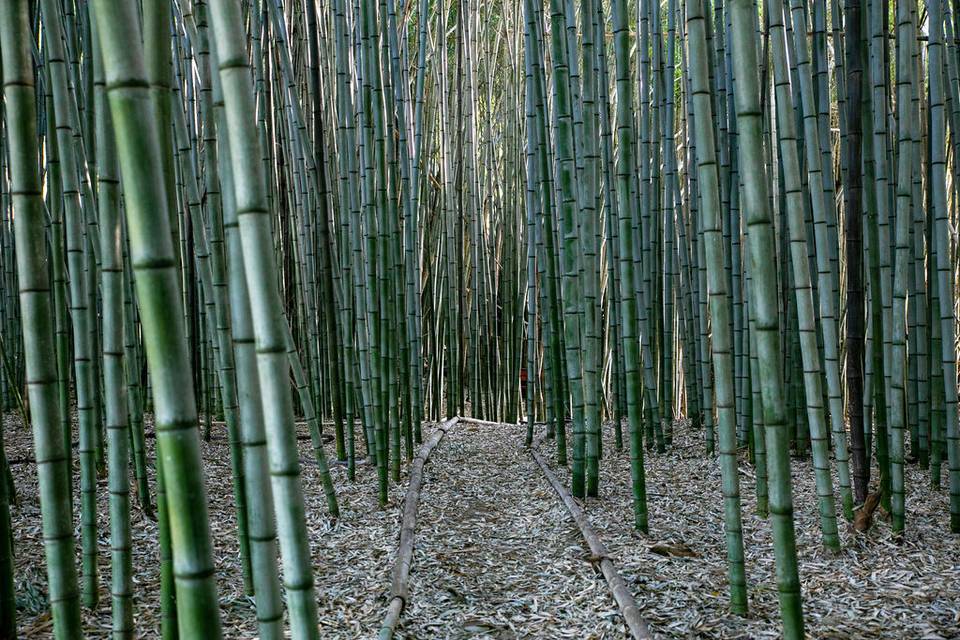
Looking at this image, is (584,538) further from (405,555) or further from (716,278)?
(716,278)

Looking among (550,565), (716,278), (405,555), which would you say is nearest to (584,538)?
(550,565)

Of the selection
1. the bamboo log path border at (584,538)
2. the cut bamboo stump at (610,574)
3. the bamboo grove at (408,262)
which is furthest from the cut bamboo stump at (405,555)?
the cut bamboo stump at (610,574)

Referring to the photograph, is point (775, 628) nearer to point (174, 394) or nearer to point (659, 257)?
point (174, 394)

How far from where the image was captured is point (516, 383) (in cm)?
510

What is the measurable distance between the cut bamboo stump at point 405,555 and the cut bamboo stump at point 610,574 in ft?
1.49

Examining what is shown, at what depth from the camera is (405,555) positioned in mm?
2059

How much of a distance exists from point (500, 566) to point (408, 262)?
1.68 metres

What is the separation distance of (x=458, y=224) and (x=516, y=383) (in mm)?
1034

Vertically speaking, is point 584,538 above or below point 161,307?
below

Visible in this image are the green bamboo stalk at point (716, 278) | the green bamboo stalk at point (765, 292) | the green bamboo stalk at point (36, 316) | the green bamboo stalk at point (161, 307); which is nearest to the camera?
the green bamboo stalk at point (161, 307)

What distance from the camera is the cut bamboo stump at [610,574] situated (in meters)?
1.59

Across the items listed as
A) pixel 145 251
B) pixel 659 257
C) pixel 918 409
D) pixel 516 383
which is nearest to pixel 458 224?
pixel 516 383

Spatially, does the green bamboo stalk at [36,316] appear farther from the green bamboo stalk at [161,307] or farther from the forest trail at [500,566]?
the forest trail at [500,566]

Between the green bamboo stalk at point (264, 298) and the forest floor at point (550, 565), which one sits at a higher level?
the green bamboo stalk at point (264, 298)
